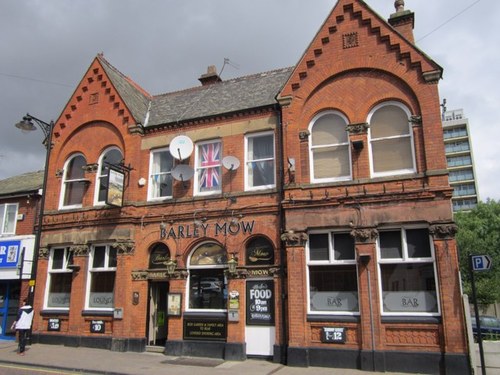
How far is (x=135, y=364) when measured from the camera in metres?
12.2

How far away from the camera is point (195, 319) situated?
1405 centimetres

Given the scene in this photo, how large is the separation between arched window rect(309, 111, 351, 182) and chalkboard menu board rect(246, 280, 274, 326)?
12.2 ft

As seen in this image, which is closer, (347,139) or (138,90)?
(347,139)

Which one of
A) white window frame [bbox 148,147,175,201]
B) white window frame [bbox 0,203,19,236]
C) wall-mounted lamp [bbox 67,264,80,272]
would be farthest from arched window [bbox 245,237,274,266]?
white window frame [bbox 0,203,19,236]

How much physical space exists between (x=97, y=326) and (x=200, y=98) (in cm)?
967

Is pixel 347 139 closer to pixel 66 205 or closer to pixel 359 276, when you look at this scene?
pixel 359 276

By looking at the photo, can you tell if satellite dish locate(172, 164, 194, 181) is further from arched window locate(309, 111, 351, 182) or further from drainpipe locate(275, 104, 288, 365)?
arched window locate(309, 111, 351, 182)

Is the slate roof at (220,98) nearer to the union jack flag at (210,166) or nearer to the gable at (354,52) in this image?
the union jack flag at (210,166)

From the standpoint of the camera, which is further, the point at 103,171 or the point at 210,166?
the point at 103,171

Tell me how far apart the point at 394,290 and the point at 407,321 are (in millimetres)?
894

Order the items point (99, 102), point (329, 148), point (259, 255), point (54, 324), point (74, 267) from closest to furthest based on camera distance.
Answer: point (329, 148)
point (259, 255)
point (74, 267)
point (54, 324)
point (99, 102)

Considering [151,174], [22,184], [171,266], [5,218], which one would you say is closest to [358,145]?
[171,266]

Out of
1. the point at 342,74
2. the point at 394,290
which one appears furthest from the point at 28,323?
the point at 342,74

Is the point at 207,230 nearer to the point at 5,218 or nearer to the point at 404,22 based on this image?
the point at 404,22
